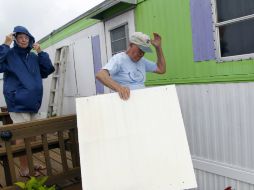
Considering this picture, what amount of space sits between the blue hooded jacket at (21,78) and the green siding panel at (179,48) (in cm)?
157

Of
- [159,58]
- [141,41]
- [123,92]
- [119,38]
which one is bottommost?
[123,92]

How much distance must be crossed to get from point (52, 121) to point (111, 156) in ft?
2.68

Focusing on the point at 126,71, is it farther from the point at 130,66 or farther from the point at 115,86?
the point at 115,86

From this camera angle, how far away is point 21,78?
2.98m

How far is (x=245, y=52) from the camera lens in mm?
2975

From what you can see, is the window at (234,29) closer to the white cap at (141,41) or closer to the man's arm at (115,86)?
the white cap at (141,41)

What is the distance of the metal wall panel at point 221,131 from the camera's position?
2986 millimetres

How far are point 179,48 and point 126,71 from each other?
116cm

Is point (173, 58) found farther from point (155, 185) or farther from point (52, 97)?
point (52, 97)

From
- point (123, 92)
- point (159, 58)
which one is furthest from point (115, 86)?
point (159, 58)

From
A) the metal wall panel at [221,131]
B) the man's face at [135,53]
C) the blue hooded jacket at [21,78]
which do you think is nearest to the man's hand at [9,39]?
the blue hooded jacket at [21,78]

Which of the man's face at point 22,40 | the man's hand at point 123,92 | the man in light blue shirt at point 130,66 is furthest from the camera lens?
the man's face at point 22,40

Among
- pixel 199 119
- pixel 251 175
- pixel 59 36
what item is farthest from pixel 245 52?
pixel 59 36

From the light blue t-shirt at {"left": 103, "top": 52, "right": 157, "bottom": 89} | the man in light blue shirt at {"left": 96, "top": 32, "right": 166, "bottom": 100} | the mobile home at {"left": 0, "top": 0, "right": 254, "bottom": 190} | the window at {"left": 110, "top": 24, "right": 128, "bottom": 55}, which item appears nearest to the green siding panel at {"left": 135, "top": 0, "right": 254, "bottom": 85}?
the mobile home at {"left": 0, "top": 0, "right": 254, "bottom": 190}
